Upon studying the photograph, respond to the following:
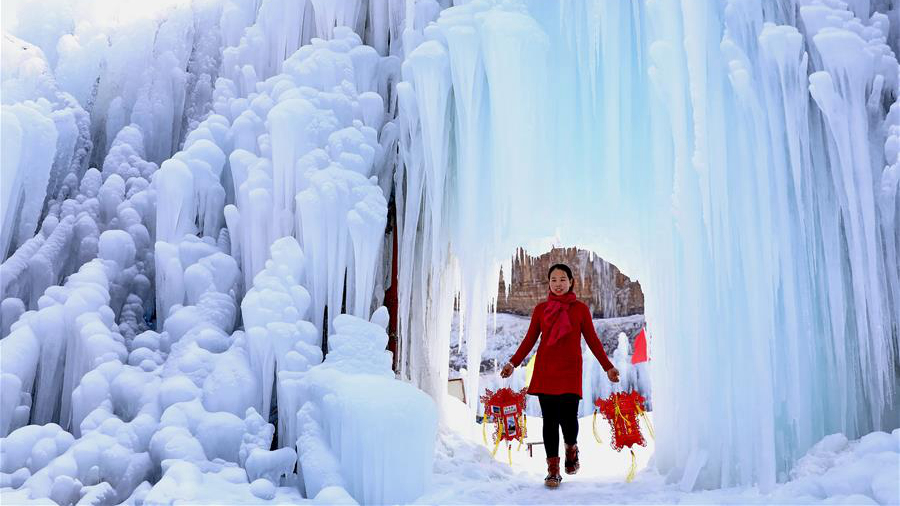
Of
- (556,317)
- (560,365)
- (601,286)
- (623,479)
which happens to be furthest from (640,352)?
(560,365)

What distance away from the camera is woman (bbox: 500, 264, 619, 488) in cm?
400

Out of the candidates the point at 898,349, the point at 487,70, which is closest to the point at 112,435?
the point at 487,70

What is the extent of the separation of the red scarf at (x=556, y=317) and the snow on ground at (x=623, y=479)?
2.99 feet

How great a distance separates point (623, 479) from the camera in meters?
4.27

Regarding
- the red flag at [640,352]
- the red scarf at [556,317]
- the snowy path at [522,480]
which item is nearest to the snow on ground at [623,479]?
the snowy path at [522,480]

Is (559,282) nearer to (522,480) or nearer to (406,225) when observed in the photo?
(406,225)

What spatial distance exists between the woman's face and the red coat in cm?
11

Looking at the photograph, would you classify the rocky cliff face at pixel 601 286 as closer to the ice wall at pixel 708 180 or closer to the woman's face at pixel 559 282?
the ice wall at pixel 708 180

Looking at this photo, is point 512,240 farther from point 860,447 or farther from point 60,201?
point 60,201

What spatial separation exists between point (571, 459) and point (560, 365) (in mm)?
645

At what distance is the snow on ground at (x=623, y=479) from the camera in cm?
273

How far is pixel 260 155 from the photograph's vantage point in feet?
15.0

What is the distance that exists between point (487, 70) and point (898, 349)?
2.83 meters

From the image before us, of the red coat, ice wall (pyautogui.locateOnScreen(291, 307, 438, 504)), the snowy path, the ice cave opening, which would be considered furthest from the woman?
ice wall (pyautogui.locateOnScreen(291, 307, 438, 504))
